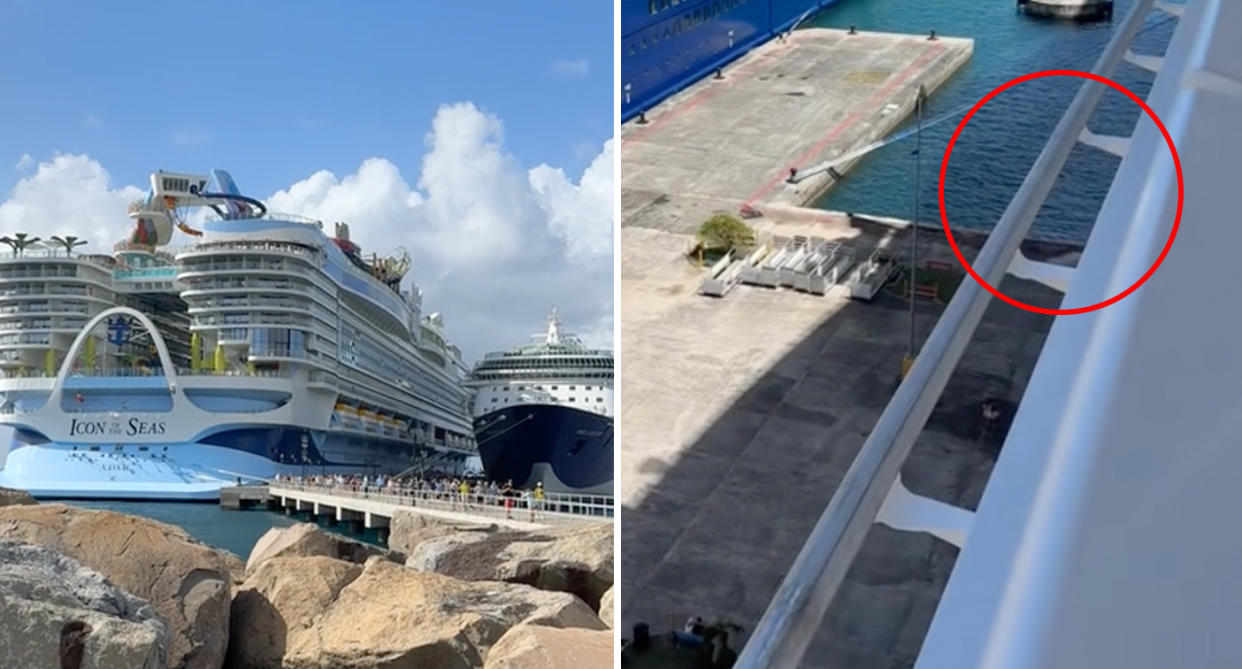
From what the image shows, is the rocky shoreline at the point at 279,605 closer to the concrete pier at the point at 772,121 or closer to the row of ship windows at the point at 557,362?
the row of ship windows at the point at 557,362

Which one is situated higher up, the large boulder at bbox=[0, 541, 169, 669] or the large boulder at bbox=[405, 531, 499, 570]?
the large boulder at bbox=[0, 541, 169, 669]

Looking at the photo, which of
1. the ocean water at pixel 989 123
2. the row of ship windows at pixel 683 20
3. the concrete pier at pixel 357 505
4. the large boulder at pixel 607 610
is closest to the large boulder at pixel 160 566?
the large boulder at pixel 607 610

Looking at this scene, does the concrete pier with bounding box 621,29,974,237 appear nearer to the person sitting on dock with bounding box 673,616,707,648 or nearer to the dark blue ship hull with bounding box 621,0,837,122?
the dark blue ship hull with bounding box 621,0,837,122

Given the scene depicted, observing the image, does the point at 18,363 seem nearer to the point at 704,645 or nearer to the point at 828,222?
the point at 828,222

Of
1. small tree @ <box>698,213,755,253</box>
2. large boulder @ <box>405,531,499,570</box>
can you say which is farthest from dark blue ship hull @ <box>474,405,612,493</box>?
small tree @ <box>698,213,755,253</box>

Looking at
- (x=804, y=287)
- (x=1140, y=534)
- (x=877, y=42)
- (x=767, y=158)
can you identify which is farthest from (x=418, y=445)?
(x=1140, y=534)

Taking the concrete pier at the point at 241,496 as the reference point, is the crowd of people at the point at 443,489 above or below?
above
